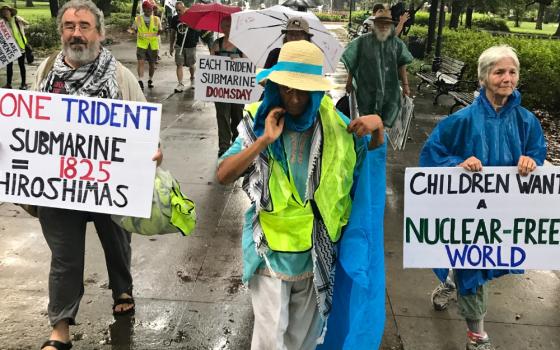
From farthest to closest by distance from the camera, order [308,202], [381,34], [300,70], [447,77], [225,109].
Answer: [447,77], [225,109], [381,34], [308,202], [300,70]

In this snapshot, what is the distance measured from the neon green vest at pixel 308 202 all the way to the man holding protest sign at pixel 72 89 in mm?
892

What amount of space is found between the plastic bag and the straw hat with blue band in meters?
1.06

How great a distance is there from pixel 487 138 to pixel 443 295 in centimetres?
124

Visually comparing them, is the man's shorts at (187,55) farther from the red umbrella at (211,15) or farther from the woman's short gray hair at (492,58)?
the woman's short gray hair at (492,58)

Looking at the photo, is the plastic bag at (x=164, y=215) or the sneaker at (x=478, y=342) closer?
the plastic bag at (x=164, y=215)

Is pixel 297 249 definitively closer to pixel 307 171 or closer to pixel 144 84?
pixel 307 171

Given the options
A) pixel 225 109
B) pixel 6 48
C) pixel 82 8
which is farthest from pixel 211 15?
pixel 82 8

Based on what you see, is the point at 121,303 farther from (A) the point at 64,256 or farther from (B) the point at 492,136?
(B) the point at 492,136

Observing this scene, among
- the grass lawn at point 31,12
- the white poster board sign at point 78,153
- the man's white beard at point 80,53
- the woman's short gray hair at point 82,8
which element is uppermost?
the woman's short gray hair at point 82,8

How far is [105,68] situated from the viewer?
3268 mm

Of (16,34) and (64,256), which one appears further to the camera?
(16,34)

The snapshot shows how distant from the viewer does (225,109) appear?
7.22 meters

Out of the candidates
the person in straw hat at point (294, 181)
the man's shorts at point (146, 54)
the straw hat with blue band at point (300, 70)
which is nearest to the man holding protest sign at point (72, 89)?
the person in straw hat at point (294, 181)

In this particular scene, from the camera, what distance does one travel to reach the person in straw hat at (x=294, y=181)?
254 centimetres
